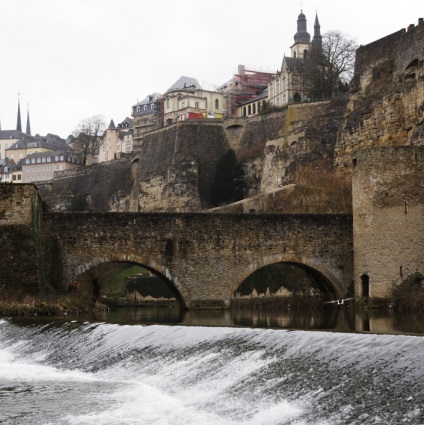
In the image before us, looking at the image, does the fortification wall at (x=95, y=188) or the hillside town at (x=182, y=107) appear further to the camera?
the hillside town at (x=182, y=107)

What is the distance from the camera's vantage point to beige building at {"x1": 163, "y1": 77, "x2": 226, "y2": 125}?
338 feet

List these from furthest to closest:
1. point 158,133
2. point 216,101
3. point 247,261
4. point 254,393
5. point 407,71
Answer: point 216,101 → point 158,133 → point 407,71 → point 247,261 → point 254,393

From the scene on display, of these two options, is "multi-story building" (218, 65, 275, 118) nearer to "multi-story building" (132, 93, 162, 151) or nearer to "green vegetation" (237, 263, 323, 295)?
"multi-story building" (132, 93, 162, 151)

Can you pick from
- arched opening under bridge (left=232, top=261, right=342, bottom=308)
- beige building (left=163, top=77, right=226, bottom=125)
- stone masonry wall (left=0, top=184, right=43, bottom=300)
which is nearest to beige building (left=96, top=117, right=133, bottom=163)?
beige building (left=163, top=77, right=226, bottom=125)

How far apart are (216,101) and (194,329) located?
90.1 metres

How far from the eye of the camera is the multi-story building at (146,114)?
11176 centimetres

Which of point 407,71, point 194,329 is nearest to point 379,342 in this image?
point 194,329

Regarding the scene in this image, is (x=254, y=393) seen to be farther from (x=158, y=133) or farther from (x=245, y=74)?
(x=245, y=74)

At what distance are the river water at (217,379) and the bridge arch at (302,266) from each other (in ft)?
50.6

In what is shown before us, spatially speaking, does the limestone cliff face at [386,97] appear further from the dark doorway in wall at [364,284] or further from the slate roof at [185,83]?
the slate roof at [185,83]

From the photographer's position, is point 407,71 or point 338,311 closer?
point 338,311

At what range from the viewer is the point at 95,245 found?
1323 inches

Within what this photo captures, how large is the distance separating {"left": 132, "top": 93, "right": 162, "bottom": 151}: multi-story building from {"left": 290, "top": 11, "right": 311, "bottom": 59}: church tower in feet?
61.8

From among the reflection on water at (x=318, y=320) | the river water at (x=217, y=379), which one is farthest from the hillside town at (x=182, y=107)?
the river water at (x=217, y=379)
